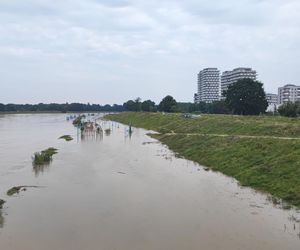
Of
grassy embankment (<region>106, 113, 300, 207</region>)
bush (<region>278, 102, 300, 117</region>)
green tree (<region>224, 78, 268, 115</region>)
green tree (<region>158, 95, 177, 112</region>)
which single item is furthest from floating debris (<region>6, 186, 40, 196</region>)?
green tree (<region>158, 95, 177, 112</region>)

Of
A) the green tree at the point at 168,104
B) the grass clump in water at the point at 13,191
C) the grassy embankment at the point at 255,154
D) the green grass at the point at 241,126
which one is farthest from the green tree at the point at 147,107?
the grass clump in water at the point at 13,191

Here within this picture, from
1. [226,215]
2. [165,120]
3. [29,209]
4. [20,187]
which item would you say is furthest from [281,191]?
[165,120]

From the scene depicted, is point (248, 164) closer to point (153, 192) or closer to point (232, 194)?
point (232, 194)

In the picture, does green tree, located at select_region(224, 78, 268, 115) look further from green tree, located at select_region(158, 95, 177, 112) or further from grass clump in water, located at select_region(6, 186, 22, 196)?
grass clump in water, located at select_region(6, 186, 22, 196)

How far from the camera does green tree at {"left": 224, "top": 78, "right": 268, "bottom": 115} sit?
9386 cm

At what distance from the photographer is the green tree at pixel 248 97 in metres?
93.9

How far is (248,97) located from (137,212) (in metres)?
75.6

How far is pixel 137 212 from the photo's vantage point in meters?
22.8

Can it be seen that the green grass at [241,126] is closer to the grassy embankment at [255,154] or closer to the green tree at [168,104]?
the grassy embankment at [255,154]

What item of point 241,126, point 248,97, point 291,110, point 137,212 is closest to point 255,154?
point 137,212

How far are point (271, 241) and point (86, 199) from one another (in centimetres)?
1182

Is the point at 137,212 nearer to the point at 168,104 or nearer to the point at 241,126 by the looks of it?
the point at 241,126

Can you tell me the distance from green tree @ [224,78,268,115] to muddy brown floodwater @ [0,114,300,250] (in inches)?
2363

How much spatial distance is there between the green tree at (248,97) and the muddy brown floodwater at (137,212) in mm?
60019
